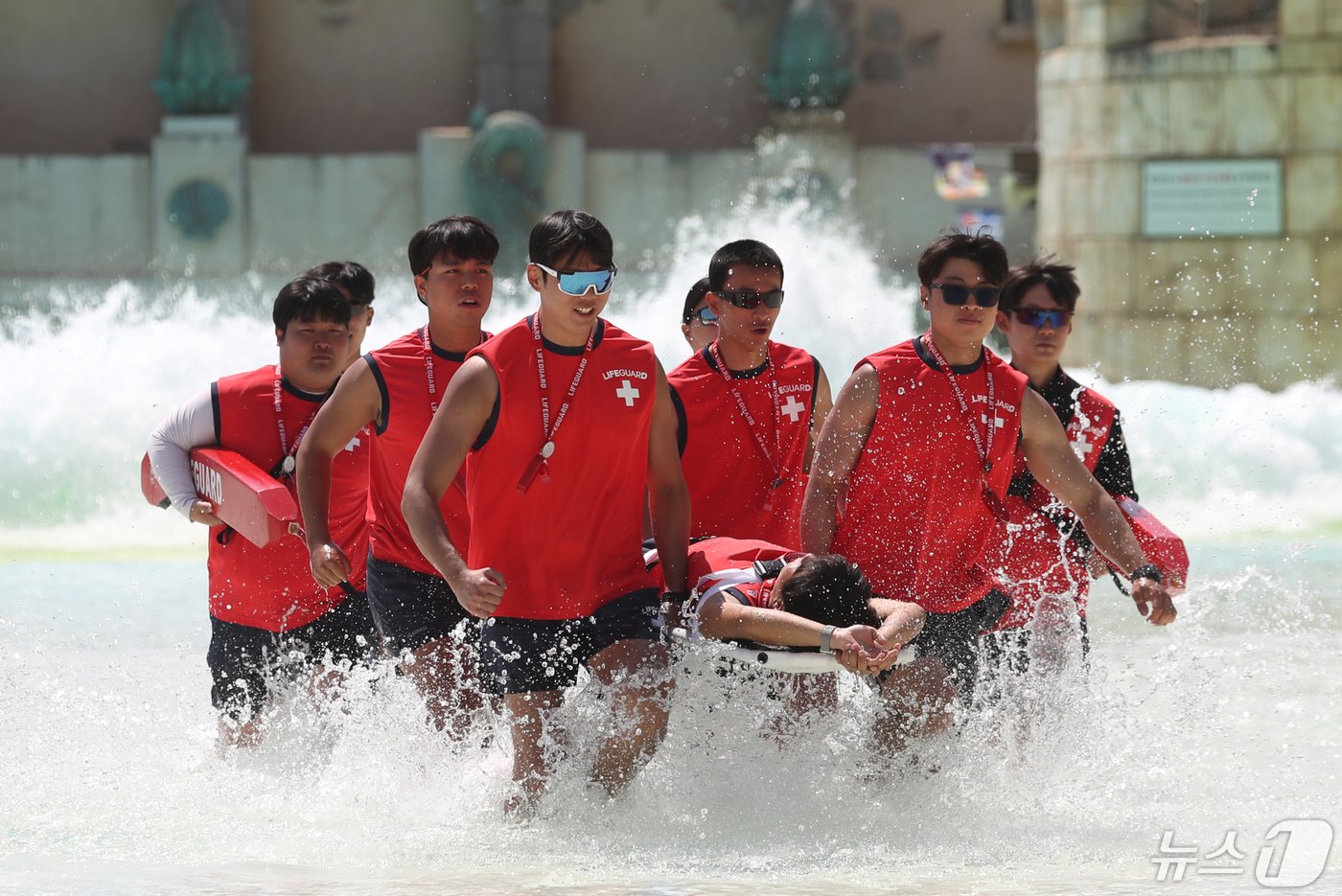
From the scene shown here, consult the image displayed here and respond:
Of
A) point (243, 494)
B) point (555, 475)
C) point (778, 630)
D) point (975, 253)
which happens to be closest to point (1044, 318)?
point (975, 253)

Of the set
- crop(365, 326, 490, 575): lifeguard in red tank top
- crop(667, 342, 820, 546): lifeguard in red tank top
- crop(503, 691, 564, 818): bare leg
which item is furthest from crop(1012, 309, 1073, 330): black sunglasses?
crop(503, 691, 564, 818): bare leg

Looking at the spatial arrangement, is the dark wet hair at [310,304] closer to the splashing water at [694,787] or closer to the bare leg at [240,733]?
the splashing water at [694,787]

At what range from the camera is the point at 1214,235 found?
48.0 ft

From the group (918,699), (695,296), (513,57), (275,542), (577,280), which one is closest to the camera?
(577,280)

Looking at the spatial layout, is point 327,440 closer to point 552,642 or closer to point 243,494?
point 243,494

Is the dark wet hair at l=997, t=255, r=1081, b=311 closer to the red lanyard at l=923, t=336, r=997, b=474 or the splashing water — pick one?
the red lanyard at l=923, t=336, r=997, b=474

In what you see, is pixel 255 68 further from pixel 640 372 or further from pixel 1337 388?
pixel 640 372

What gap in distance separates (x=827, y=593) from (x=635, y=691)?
546 millimetres

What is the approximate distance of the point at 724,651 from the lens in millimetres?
4586

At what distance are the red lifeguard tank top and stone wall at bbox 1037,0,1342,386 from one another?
9384mm

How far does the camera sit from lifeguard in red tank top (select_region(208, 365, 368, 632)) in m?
5.42

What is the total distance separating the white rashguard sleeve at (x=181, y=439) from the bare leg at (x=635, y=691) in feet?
4.79

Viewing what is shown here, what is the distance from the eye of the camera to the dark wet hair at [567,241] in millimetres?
4660

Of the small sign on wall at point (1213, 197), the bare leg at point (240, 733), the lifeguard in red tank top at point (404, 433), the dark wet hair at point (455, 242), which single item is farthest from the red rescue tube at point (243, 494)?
the small sign on wall at point (1213, 197)
